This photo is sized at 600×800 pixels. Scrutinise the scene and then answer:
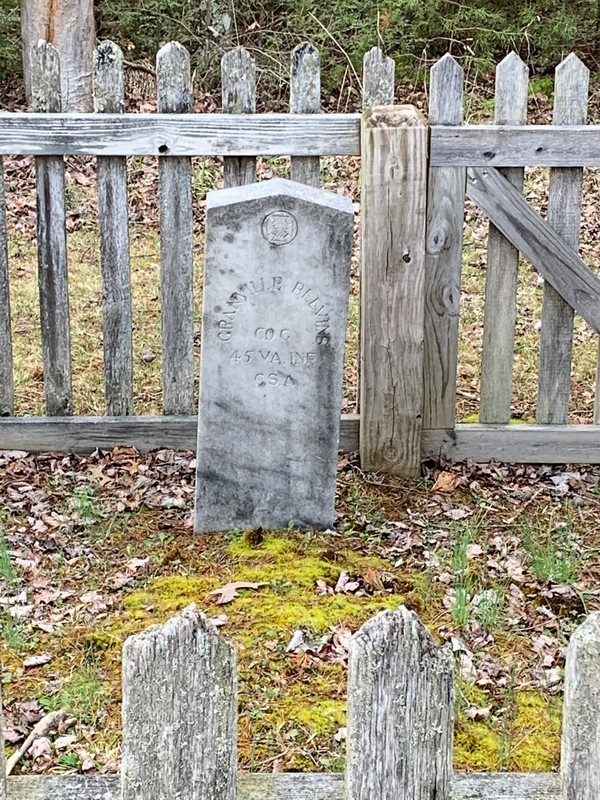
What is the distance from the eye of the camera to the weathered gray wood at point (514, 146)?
5.02 meters

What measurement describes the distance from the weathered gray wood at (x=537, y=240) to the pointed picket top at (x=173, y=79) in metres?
1.41

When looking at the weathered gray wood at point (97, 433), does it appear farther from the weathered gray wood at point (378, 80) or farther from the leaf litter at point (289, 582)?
the weathered gray wood at point (378, 80)

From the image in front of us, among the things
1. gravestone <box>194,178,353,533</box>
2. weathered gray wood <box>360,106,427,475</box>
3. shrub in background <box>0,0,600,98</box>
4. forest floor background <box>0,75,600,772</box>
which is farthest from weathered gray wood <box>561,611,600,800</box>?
shrub in background <box>0,0,600,98</box>

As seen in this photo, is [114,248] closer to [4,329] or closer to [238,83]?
[4,329]

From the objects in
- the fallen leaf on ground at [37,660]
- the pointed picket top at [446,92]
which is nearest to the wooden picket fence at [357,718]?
the fallen leaf on ground at [37,660]

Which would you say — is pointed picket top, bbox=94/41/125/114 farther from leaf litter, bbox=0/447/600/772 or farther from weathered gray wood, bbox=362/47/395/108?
leaf litter, bbox=0/447/600/772

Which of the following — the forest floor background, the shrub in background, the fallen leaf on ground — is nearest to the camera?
the forest floor background

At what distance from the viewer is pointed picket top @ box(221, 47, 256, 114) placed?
5.01m

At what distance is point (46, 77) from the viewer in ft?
16.6

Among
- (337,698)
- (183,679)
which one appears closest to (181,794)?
(183,679)

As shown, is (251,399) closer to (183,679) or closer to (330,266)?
(330,266)

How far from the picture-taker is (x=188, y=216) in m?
5.20

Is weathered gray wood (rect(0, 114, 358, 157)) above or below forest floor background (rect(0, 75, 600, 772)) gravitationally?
above

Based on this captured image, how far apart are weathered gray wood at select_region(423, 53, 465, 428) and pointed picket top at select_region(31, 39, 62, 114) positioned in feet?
5.80
